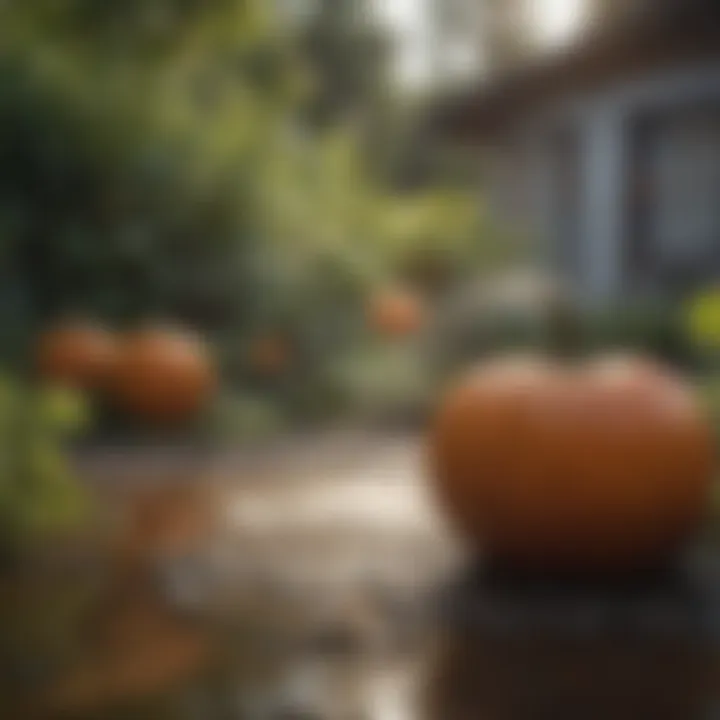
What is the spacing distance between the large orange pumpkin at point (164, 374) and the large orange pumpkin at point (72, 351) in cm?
4

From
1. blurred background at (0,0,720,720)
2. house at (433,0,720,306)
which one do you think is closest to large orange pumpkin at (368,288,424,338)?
blurred background at (0,0,720,720)

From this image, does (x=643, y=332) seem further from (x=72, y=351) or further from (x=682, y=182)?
(x=72, y=351)

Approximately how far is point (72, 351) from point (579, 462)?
0.62 m

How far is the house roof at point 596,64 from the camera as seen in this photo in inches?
46.6

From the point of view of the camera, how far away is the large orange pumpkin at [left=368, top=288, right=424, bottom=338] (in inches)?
48.9

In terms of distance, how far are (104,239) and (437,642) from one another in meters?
0.63

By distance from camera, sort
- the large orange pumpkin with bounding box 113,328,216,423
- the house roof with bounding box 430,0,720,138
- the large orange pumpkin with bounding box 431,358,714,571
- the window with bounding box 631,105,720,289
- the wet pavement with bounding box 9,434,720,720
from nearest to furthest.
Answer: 1. the wet pavement with bounding box 9,434,720,720
2. the large orange pumpkin with bounding box 431,358,714,571
3. the house roof with bounding box 430,0,720,138
4. the window with bounding box 631,105,720,289
5. the large orange pumpkin with bounding box 113,328,216,423

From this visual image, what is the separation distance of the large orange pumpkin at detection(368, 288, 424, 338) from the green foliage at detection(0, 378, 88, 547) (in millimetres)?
327

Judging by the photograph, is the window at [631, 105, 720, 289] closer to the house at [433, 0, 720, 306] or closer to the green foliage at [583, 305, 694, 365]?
the house at [433, 0, 720, 306]

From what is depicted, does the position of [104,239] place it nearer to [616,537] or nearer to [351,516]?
[351,516]

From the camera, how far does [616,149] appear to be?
4.36 ft

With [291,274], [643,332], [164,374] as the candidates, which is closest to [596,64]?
[643,332]

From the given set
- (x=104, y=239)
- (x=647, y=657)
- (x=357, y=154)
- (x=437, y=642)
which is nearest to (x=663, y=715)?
(x=647, y=657)

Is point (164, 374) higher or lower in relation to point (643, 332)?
higher
